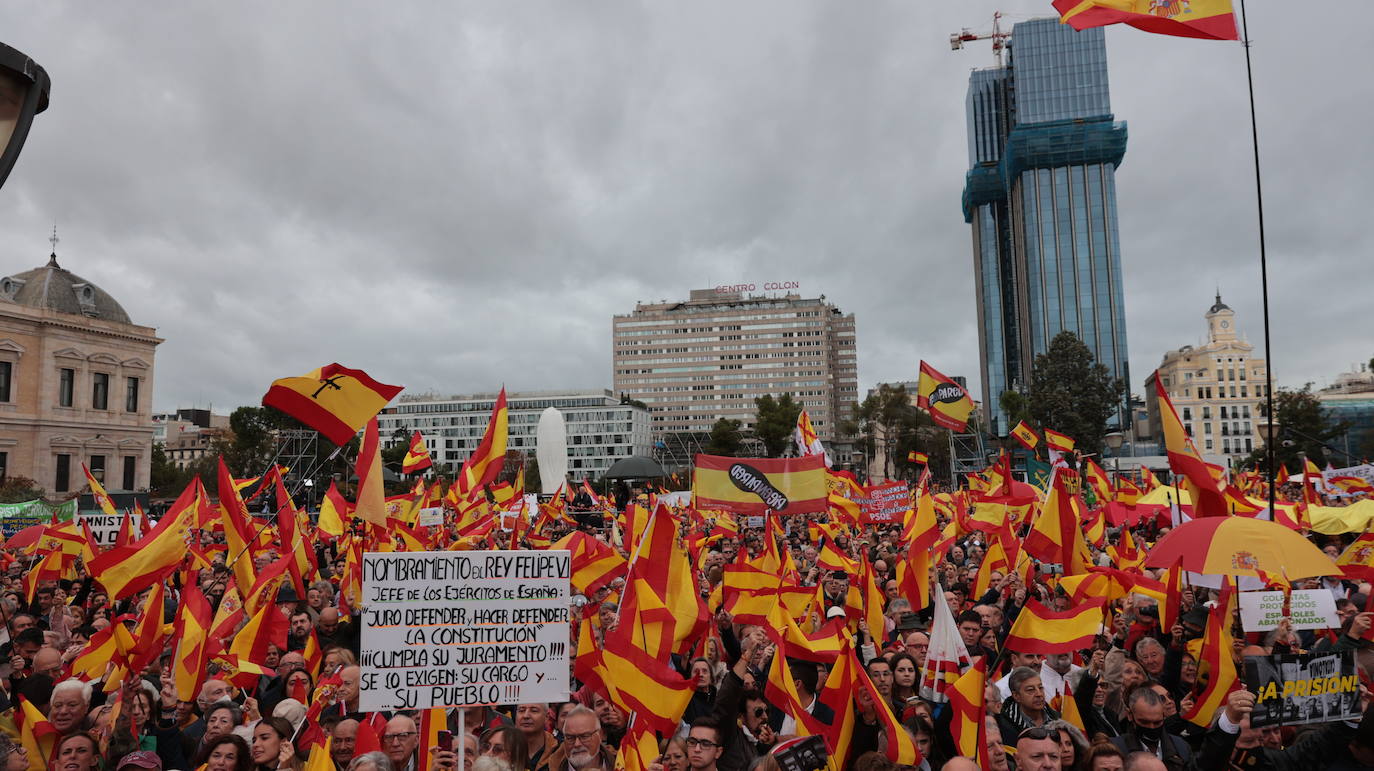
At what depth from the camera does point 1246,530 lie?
6.19 m

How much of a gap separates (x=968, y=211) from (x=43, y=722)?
165 metres

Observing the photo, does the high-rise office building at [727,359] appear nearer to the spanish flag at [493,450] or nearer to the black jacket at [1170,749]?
the spanish flag at [493,450]

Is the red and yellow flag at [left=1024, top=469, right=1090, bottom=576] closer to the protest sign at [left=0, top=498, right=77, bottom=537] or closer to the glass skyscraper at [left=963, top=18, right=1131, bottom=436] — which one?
the protest sign at [left=0, top=498, right=77, bottom=537]

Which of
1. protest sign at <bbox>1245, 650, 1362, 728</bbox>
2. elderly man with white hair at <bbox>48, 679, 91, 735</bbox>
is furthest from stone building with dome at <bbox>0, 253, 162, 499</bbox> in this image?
protest sign at <bbox>1245, 650, 1362, 728</bbox>

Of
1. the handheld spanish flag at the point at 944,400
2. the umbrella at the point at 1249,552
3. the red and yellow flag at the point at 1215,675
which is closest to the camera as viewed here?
the red and yellow flag at the point at 1215,675

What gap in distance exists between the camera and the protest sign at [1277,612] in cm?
601

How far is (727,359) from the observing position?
162750 mm

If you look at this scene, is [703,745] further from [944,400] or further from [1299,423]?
[1299,423]

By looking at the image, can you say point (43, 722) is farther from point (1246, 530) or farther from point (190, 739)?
point (1246, 530)

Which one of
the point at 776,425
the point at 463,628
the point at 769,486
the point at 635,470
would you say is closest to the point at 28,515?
the point at 769,486

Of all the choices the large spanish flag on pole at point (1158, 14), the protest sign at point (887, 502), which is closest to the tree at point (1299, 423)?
the protest sign at point (887, 502)

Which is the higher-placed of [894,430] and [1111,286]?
[1111,286]

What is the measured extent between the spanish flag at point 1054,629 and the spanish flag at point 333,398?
218 inches

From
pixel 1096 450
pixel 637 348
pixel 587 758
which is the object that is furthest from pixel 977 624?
pixel 637 348
